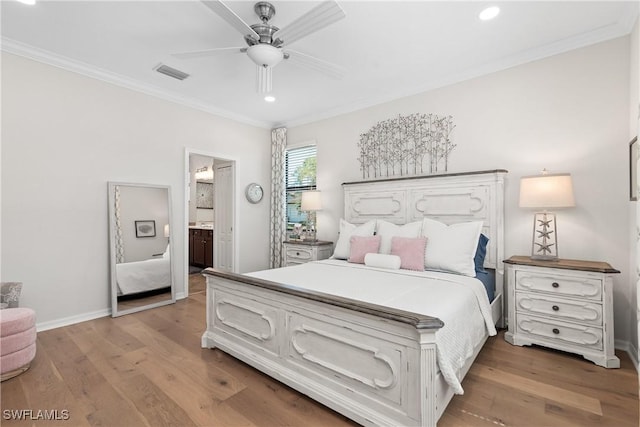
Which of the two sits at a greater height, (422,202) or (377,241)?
(422,202)

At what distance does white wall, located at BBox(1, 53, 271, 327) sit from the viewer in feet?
9.37

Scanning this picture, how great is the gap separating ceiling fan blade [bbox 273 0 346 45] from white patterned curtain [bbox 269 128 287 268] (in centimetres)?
302

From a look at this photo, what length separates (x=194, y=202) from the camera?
7027 mm

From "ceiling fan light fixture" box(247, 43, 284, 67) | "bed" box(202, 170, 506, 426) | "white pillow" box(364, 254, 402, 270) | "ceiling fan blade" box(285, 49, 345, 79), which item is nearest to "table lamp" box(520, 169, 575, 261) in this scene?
"bed" box(202, 170, 506, 426)

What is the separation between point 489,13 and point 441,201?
69.6 inches

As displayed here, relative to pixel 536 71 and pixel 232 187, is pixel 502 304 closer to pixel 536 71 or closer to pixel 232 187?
pixel 536 71

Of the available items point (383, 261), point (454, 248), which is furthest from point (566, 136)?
point (383, 261)

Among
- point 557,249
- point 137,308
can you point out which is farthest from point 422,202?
point 137,308

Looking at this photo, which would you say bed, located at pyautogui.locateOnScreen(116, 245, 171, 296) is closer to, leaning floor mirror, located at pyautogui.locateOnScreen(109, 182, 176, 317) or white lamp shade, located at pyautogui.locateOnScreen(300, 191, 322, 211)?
leaning floor mirror, located at pyautogui.locateOnScreen(109, 182, 176, 317)

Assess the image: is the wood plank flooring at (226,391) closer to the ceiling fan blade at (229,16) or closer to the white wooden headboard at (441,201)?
the white wooden headboard at (441,201)

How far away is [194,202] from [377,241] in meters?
5.27

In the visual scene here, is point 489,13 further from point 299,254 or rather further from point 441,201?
point 299,254

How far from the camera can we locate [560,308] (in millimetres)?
2426

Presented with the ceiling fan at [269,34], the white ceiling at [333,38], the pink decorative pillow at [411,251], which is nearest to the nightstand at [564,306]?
the pink decorative pillow at [411,251]
